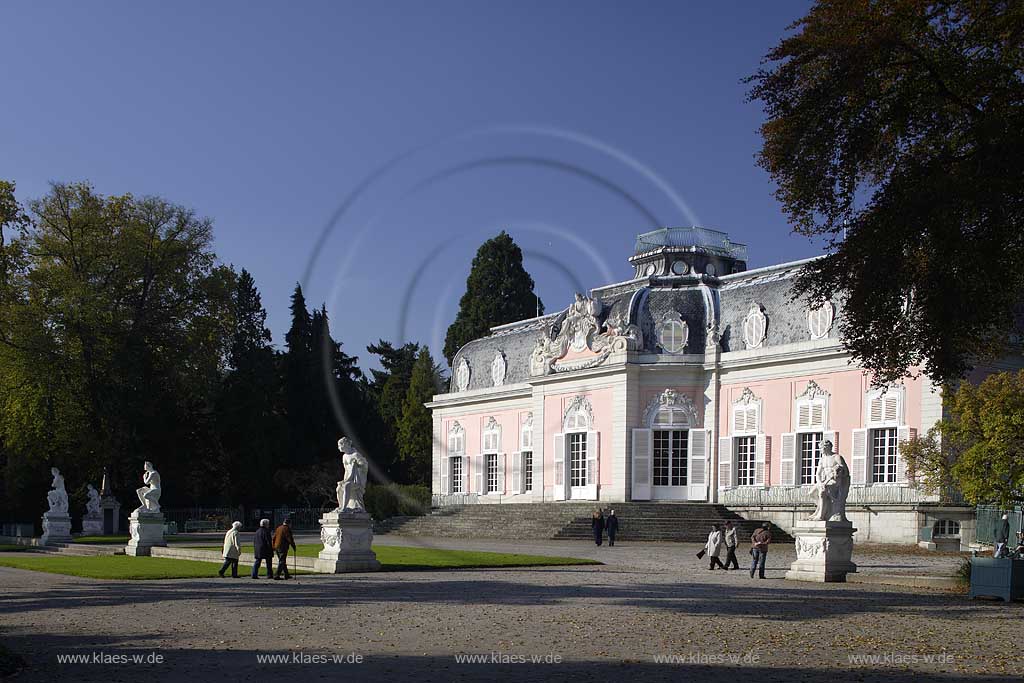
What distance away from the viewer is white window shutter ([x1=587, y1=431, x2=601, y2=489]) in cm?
4609

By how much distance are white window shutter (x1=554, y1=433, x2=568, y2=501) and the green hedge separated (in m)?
11.7

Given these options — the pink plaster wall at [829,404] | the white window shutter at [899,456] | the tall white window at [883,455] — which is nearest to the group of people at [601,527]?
the pink plaster wall at [829,404]

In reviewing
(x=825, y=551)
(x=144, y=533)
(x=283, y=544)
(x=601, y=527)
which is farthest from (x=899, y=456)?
(x=144, y=533)

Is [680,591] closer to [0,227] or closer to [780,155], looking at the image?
[780,155]

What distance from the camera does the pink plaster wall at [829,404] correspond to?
122 feet

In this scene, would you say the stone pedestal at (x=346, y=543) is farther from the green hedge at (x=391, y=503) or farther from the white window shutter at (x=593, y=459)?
the green hedge at (x=391, y=503)

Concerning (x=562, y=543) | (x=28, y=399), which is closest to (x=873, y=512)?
(x=562, y=543)

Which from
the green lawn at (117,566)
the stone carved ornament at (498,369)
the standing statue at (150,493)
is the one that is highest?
the stone carved ornament at (498,369)

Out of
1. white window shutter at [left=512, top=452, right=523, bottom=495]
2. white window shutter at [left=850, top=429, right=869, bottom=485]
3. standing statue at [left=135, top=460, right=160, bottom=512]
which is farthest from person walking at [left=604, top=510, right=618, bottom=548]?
white window shutter at [left=512, top=452, right=523, bottom=495]

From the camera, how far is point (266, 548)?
80.2 ft

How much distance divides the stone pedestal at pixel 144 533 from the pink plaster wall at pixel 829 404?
20.8 meters

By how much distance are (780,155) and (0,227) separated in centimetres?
3870

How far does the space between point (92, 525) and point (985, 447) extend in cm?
3841

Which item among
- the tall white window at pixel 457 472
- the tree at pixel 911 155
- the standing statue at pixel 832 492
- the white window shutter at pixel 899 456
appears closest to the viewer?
the tree at pixel 911 155
